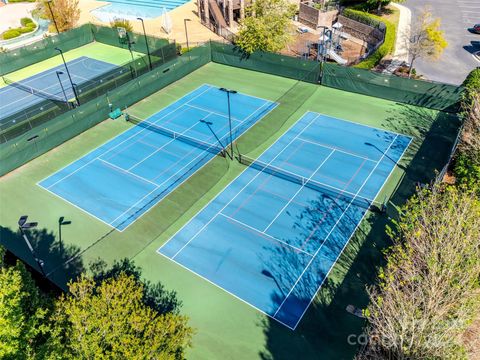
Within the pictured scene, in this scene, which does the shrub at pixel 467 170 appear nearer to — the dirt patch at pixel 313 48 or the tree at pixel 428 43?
the tree at pixel 428 43

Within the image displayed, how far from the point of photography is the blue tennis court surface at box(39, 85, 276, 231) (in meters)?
26.2

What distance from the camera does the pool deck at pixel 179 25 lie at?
5219 centimetres

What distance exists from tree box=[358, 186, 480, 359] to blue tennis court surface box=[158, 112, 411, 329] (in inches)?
222

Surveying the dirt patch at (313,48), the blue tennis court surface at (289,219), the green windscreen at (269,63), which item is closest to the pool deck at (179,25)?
the green windscreen at (269,63)

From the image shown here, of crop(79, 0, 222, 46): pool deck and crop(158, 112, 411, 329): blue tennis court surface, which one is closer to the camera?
crop(158, 112, 411, 329): blue tennis court surface

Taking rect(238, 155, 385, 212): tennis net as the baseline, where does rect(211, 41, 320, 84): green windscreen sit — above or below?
above

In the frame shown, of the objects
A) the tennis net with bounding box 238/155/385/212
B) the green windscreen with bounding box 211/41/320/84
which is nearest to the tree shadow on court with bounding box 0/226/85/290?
the tennis net with bounding box 238/155/385/212

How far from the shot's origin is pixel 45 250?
23.3 meters

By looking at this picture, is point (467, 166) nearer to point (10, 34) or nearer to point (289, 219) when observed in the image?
point (289, 219)

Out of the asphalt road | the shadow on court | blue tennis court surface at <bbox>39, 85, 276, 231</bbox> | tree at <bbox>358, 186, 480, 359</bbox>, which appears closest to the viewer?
tree at <bbox>358, 186, 480, 359</bbox>

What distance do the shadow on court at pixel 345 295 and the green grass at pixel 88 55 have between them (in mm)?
33729

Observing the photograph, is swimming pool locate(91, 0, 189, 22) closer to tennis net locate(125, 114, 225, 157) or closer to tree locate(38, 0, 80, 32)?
tree locate(38, 0, 80, 32)

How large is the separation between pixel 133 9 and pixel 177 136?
48380 millimetres

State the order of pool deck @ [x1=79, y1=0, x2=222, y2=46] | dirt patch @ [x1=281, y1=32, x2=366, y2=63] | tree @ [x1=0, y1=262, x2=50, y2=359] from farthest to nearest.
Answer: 1. pool deck @ [x1=79, y1=0, x2=222, y2=46]
2. dirt patch @ [x1=281, y1=32, x2=366, y2=63]
3. tree @ [x1=0, y1=262, x2=50, y2=359]
